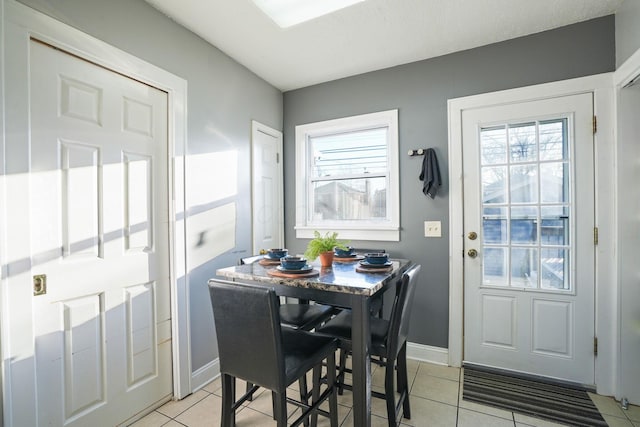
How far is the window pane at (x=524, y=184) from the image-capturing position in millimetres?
2355

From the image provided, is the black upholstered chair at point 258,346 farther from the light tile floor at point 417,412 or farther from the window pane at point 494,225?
the window pane at point 494,225

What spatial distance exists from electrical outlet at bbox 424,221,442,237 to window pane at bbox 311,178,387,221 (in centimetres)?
42

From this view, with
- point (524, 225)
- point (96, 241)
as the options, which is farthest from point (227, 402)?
point (524, 225)

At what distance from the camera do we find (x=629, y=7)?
6.26 ft

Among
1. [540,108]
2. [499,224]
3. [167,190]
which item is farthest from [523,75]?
[167,190]

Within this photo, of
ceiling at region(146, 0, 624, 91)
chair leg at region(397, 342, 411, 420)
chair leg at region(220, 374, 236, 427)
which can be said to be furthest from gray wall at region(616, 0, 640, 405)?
chair leg at region(220, 374, 236, 427)

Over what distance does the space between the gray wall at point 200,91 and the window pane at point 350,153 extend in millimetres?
612

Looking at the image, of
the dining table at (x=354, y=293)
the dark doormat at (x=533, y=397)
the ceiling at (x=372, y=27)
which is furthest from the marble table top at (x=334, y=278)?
the ceiling at (x=372, y=27)

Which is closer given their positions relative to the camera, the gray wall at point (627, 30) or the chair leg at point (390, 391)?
the chair leg at point (390, 391)

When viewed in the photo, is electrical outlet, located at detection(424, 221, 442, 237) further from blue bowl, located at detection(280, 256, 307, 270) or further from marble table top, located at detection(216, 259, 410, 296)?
blue bowl, located at detection(280, 256, 307, 270)

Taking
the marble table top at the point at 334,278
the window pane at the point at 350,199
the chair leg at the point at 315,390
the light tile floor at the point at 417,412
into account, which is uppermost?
the window pane at the point at 350,199

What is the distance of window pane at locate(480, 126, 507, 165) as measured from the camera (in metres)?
2.44

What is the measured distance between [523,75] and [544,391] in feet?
7.77

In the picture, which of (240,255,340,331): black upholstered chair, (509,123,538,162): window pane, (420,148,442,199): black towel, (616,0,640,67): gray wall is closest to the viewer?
(616,0,640,67): gray wall
